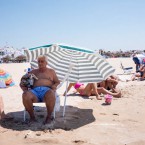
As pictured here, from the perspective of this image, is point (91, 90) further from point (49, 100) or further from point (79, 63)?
point (49, 100)

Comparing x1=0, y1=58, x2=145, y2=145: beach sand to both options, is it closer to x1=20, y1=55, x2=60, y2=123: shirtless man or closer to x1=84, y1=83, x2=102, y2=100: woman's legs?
x1=20, y1=55, x2=60, y2=123: shirtless man

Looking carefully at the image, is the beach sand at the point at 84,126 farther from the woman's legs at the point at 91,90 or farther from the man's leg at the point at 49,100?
the woman's legs at the point at 91,90

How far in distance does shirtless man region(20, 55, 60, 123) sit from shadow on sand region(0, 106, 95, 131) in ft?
0.63

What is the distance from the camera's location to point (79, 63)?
19.0 ft

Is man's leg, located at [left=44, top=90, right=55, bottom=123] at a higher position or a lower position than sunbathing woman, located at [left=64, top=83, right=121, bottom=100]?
higher

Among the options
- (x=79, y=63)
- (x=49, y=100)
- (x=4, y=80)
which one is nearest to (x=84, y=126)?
(x=49, y=100)

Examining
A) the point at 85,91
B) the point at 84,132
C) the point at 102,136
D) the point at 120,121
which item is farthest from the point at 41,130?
the point at 85,91

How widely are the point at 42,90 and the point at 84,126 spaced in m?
1.01

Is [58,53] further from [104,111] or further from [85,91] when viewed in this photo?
[85,91]

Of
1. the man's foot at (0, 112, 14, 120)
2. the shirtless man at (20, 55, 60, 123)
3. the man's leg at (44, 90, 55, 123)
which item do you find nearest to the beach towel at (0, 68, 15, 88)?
the man's foot at (0, 112, 14, 120)

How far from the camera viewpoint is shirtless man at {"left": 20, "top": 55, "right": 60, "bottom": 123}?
4.86 meters

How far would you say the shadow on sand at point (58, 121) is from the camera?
4.72 metres

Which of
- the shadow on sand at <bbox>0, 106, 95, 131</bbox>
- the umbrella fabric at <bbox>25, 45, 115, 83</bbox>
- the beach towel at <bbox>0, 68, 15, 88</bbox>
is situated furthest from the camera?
the beach towel at <bbox>0, 68, 15, 88</bbox>

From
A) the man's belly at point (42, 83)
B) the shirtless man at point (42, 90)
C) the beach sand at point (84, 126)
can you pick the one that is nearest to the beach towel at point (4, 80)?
the beach sand at point (84, 126)
